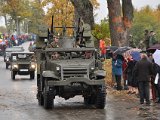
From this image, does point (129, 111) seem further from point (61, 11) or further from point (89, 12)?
point (61, 11)

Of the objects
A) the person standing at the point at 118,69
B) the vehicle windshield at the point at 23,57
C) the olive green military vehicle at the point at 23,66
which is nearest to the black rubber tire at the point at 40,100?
the person standing at the point at 118,69

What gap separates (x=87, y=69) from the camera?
1753 cm

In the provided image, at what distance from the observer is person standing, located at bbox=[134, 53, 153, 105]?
18.3m

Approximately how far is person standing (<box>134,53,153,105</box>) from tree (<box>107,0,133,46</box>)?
849cm

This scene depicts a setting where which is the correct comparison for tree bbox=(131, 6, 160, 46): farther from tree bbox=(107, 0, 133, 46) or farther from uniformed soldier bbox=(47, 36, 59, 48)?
uniformed soldier bbox=(47, 36, 59, 48)

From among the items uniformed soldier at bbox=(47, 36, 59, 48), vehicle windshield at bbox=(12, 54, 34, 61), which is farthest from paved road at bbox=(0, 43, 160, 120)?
vehicle windshield at bbox=(12, 54, 34, 61)

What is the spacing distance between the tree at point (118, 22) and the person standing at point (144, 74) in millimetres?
8490

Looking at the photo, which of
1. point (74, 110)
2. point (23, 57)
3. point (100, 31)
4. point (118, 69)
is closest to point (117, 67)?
point (118, 69)

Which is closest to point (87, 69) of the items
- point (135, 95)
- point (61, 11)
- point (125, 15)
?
point (135, 95)

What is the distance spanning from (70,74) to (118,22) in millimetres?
9967

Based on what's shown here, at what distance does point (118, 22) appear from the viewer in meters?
27.0

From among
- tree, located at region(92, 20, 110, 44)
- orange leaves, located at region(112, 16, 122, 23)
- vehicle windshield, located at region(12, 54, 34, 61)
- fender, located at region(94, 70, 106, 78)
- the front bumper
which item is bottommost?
the front bumper

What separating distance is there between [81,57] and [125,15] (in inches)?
384

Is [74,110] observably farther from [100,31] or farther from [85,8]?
[100,31]
